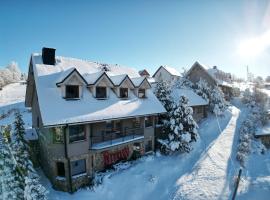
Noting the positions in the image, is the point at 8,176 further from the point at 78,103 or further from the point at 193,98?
the point at 193,98

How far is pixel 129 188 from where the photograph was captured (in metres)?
18.3

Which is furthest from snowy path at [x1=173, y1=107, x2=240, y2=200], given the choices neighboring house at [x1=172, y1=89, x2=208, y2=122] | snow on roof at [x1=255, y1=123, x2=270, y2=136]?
neighboring house at [x1=172, y1=89, x2=208, y2=122]

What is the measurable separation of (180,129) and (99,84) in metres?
11.5

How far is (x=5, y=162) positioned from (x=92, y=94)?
10545 mm

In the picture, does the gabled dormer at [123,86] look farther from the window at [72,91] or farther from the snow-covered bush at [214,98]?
the snow-covered bush at [214,98]

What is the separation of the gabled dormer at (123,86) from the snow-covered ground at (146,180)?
7830 millimetres

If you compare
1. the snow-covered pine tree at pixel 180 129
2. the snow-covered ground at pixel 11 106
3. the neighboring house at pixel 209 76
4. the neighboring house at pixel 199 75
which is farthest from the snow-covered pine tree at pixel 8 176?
the neighboring house at pixel 199 75

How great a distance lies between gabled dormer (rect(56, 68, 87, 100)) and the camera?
18656 millimetres

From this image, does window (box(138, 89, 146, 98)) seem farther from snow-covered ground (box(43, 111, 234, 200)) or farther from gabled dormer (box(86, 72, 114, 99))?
snow-covered ground (box(43, 111, 234, 200))

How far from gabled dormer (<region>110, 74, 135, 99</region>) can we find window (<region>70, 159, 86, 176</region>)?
8379 millimetres

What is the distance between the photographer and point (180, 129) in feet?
82.6

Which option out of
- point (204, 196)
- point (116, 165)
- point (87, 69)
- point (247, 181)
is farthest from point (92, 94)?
point (247, 181)

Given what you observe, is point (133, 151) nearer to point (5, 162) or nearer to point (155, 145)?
point (155, 145)

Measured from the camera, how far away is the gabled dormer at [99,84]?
20.8 metres
